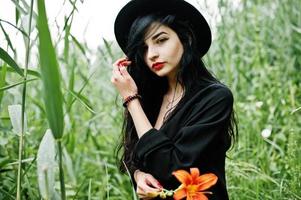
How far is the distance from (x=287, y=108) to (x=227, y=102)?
1.59 m

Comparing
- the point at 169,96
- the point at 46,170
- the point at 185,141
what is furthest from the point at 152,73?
the point at 46,170

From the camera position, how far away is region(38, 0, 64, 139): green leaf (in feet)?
2.84

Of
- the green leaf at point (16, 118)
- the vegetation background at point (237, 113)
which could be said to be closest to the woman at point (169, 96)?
the vegetation background at point (237, 113)

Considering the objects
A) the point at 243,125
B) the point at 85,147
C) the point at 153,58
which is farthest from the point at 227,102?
the point at 85,147

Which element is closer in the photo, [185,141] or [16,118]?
[16,118]

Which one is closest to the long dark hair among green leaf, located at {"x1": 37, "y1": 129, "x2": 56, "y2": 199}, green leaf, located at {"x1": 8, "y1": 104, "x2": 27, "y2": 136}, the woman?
the woman

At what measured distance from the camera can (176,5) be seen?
1.59 meters

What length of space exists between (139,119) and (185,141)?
0.43 ft

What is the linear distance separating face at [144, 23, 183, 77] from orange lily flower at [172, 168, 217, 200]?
451 millimetres

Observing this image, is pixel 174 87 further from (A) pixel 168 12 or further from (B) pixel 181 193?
(B) pixel 181 193

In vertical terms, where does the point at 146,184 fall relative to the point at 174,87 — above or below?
below

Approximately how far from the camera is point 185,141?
1.45 m

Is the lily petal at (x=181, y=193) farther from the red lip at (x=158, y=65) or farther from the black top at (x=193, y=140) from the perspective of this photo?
the red lip at (x=158, y=65)

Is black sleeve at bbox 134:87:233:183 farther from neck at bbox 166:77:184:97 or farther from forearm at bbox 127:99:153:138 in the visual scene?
neck at bbox 166:77:184:97
